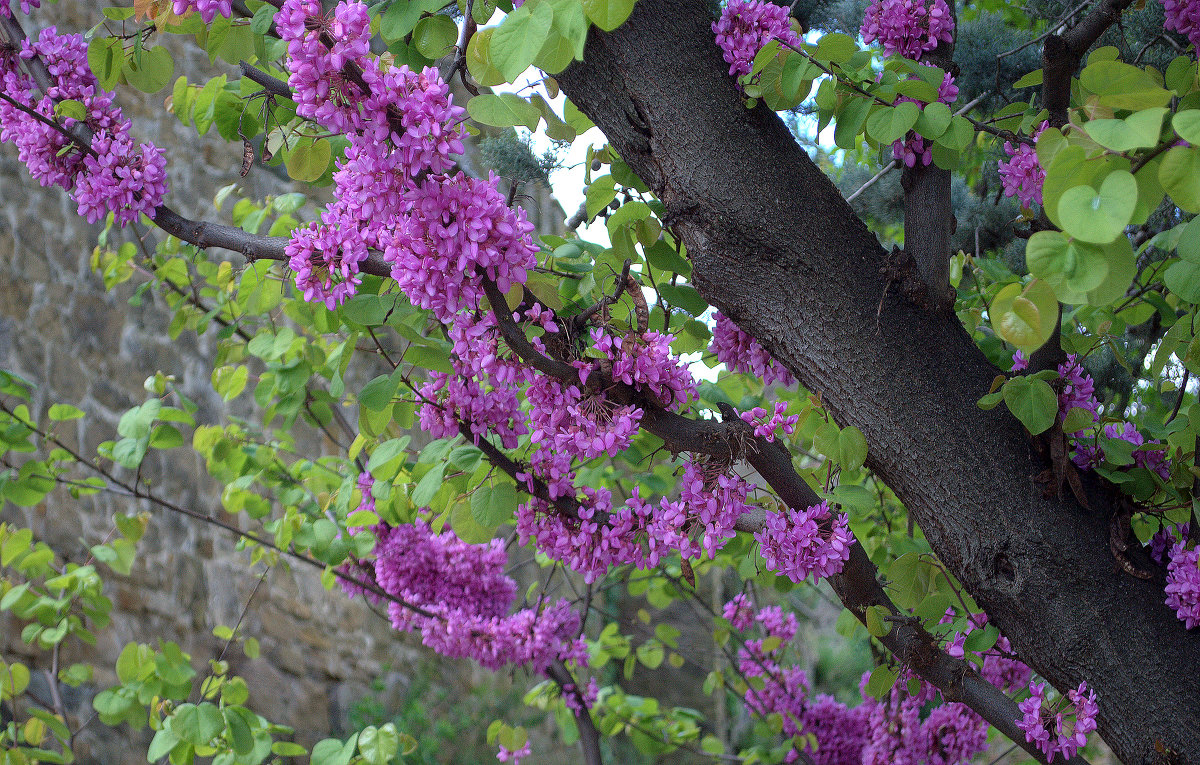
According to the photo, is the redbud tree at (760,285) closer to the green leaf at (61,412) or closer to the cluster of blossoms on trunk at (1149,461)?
the cluster of blossoms on trunk at (1149,461)

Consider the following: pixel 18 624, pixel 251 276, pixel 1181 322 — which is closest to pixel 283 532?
pixel 251 276

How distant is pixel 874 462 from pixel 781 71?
43 centimetres

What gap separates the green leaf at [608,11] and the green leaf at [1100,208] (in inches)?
12.6

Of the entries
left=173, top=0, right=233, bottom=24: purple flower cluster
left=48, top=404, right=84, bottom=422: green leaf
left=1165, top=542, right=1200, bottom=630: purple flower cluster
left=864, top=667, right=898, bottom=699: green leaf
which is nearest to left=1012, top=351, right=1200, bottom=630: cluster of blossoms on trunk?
left=1165, top=542, right=1200, bottom=630: purple flower cluster

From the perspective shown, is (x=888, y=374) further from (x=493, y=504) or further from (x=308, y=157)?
(x=308, y=157)

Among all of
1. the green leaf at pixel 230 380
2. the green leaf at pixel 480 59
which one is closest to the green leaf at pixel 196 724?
the green leaf at pixel 230 380

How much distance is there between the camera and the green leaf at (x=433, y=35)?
2.97 ft

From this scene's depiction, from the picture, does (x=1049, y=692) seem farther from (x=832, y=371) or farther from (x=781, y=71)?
(x=781, y=71)

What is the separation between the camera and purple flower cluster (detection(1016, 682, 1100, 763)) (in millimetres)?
891

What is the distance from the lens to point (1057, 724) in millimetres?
949

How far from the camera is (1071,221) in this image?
521 mm

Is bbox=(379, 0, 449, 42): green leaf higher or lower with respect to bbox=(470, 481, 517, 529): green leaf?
higher

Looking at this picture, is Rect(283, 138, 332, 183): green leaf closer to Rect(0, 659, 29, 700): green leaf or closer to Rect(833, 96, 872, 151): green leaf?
Rect(833, 96, 872, 151): green leaf

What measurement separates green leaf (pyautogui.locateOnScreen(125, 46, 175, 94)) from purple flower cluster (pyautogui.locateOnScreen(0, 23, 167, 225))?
5cm
